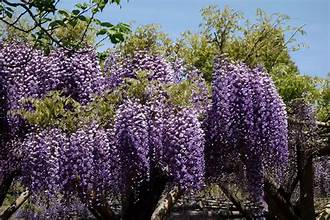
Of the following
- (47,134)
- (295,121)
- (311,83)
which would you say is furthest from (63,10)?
(311,83)

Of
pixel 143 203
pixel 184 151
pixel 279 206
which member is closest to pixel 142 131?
pixel 184 151

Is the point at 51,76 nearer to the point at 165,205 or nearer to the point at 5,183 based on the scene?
the point at 165,205

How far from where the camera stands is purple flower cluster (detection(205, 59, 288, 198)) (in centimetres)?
614

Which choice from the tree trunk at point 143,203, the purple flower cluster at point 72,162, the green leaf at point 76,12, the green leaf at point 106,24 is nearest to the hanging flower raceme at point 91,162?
the purple flower cluster at point 72,162

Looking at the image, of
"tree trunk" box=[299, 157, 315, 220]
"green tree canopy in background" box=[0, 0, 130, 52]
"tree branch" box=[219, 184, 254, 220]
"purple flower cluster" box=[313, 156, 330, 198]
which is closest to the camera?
"green tree canopy in background" box=[0, 0, 130, 52]

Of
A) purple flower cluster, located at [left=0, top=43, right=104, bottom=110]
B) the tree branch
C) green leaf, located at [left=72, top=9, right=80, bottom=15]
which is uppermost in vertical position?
green leaf, located at [left=72, top=9, right=80, bottom=15]

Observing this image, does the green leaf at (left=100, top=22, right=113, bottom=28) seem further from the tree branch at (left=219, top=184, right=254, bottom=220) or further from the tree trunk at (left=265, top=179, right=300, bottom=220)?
the tree trunk at (left=265, top=179, right=300, bottom=220)

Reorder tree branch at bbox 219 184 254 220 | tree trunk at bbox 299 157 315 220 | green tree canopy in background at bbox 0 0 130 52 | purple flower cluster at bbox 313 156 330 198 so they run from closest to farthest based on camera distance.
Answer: green tree canopy in background at bbox 0 0 130 52, tree branch at bbox 219 184 254 220, tree trunk at bbox 299 157 315 220, purple flower cluster at bbox 313 156 330 198

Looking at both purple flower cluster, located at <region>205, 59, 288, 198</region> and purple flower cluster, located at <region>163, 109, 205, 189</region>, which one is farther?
purple flower cluster, located at <region>205, 59, 288, 198</region>

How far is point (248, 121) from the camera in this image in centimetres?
609

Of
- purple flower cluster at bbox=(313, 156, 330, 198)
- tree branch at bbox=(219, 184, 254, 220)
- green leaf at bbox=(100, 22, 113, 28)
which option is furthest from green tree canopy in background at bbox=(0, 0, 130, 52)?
purple flower cluster at bbox=(313, 156, 330, 198)

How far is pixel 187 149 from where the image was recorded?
19.2 ft

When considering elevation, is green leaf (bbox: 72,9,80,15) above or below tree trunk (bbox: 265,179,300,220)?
above

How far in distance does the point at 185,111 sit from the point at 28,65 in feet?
6.65
